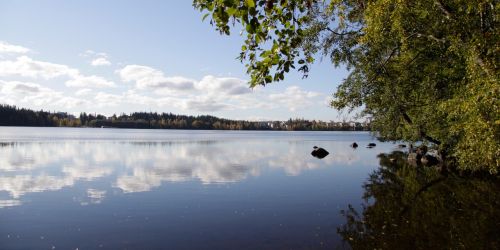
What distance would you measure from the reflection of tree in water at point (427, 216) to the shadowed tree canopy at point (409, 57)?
291 cm

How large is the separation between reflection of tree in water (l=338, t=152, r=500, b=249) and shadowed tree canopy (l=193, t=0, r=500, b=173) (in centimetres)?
291

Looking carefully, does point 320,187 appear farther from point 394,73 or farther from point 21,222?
point 21,222

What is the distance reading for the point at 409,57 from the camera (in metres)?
28.2

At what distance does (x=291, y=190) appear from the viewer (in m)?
32.0

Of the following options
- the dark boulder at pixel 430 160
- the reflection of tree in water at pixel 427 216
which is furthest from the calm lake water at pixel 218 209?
the dark boulder at pixel 430 160

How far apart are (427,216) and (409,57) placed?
1175cm

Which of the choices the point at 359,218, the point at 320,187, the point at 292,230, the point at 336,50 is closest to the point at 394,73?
the point at 336,50

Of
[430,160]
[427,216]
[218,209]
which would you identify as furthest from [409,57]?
[430,160]

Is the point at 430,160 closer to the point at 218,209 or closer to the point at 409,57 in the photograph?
the point at 409,57

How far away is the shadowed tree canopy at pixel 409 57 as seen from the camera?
598cm

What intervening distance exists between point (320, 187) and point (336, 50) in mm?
11654

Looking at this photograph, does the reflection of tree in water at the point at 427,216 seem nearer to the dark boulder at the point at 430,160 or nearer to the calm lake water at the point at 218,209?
the calm lake water at the point at 218,209

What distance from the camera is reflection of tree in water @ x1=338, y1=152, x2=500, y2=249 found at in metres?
17.2

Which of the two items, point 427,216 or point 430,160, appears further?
point 430,160
